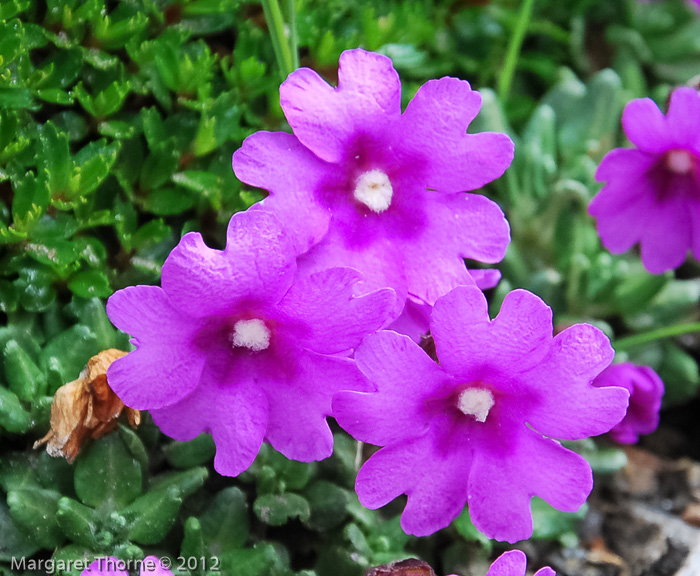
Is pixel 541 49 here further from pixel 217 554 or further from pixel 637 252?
pixel 217 554

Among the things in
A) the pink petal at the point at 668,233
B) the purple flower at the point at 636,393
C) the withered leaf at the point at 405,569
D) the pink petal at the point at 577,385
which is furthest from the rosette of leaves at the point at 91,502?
the pink petal at the point at 668,233

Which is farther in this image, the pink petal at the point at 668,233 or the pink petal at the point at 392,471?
the pink petal at the point at 668,233

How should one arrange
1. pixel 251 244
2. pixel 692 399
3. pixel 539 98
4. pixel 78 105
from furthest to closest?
pixel 539 98 < pixel 692 399 < pixel 78 105 < pixel 251 244

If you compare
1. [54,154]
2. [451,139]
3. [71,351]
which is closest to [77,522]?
[71,351]

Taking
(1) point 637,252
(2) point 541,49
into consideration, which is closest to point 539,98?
(2) point 541,49

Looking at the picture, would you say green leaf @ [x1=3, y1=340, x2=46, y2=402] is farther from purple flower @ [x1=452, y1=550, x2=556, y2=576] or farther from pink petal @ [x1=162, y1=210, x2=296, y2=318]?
purple flower @ [x1=452, y1=550, x2=556, y2=576]

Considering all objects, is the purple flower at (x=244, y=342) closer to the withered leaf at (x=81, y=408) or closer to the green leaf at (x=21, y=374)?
the withered leaf at (x=81, y=408)
